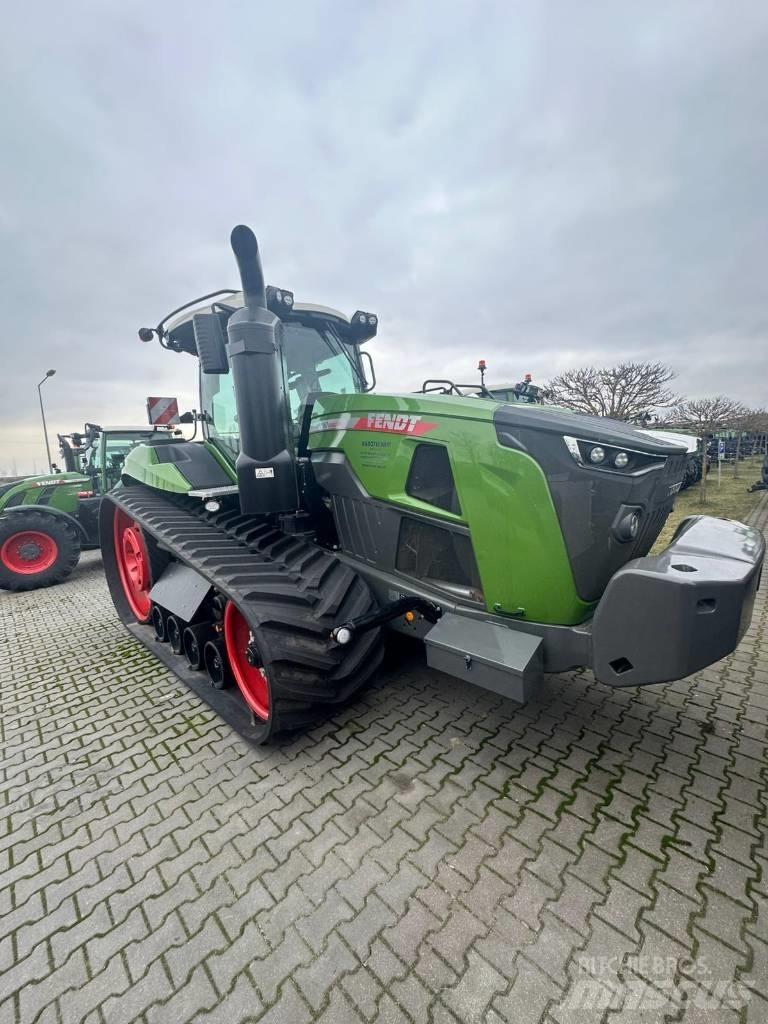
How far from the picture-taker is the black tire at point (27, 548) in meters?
6.46

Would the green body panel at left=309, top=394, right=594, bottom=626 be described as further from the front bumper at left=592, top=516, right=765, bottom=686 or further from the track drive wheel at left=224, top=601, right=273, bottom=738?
the track drive wheel at left=224, top=601, right=273, bottom=738

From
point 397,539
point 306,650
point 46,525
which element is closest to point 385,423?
point 397,539

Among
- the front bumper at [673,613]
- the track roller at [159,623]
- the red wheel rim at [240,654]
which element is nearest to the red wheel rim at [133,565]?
the track roller at [159,623]

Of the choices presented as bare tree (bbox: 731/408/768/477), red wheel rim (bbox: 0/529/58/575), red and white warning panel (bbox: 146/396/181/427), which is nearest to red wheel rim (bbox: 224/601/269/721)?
red and white warning panel (bbox: 146/396/181/427)

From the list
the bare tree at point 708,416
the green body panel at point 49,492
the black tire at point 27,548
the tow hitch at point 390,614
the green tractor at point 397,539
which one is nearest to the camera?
the green tractor at point 397,539

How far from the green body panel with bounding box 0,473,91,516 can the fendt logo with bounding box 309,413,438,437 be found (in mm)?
6159

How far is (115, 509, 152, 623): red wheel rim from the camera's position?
4414 millimetres

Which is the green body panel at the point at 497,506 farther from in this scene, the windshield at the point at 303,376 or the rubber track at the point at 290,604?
the windshield at the point at 303,376

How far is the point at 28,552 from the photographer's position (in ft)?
21.9

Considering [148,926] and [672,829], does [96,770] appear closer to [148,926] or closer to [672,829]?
A: [148,926]

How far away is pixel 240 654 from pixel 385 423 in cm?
179

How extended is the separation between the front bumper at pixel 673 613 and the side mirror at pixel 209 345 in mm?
2350

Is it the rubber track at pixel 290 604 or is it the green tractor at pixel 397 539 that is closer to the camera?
the green tractor at pixel 397 539

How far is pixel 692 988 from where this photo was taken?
141 cm
